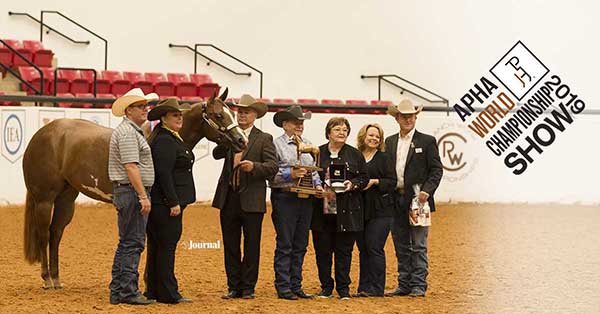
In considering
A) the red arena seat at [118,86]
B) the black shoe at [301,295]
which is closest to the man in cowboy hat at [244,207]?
the black shoe at [301,295]

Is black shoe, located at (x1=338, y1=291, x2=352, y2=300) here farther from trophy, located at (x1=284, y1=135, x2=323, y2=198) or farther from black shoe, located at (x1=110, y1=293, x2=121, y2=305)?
black shoe, located at (x1=110, y1=293, x2=121, y2=305)

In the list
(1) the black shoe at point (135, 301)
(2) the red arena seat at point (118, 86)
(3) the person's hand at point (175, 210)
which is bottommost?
(1) the black shoe at point (135, 301)

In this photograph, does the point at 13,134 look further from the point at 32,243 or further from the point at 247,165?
the point at 247,165

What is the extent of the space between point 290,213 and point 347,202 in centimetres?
39

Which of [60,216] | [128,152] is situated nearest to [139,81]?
[60,216]

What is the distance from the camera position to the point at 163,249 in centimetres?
574

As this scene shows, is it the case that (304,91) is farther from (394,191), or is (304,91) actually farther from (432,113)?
(394,191)

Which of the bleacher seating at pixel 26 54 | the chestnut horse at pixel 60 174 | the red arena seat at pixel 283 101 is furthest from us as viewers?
the bleacher seating at pixel 26 54

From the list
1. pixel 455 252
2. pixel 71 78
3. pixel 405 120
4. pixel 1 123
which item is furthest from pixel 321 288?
pixel 71 78

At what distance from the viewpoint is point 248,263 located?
19.9 feet

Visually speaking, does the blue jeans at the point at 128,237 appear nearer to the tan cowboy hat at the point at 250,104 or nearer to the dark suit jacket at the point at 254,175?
the dark suit jacket at the point at 254,175

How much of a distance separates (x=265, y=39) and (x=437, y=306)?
12655mm

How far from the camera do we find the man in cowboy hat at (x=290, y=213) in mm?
6117

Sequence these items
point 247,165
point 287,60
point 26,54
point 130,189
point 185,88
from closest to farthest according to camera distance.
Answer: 1. point 130,189
2. point 247,165
3. point 26,54
4. point 185,88
5. point 287,60
